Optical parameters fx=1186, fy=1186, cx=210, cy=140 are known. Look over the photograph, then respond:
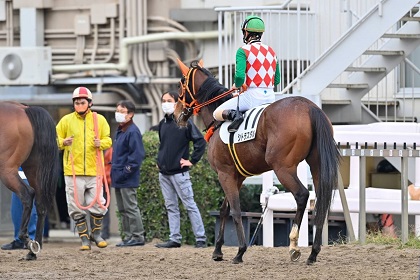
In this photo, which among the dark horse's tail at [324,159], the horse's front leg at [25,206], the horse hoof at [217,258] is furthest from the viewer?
the horse's front leg at [25,206]

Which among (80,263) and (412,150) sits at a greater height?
(412,150)

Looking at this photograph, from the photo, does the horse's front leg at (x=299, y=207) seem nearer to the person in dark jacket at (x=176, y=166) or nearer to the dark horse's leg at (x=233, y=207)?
the dark horse's leg at (x=233, y=207)

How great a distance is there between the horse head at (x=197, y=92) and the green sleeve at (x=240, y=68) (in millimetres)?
549

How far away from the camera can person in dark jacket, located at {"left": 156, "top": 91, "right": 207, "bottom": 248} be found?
1373cm

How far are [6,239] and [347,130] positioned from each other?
598 cm

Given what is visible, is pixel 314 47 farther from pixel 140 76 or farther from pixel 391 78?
pixel 140 76

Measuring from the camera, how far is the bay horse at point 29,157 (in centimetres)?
1188

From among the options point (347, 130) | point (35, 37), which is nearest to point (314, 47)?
point (347, 130)

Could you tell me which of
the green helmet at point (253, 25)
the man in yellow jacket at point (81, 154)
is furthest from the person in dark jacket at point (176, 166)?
the green helmet at point (253, 25)

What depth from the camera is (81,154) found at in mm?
13328

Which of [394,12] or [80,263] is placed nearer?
[80,263]

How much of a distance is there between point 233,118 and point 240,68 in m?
0.50

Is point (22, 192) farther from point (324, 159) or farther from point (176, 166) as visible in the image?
point (324, 159)

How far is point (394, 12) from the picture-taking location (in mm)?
15234
